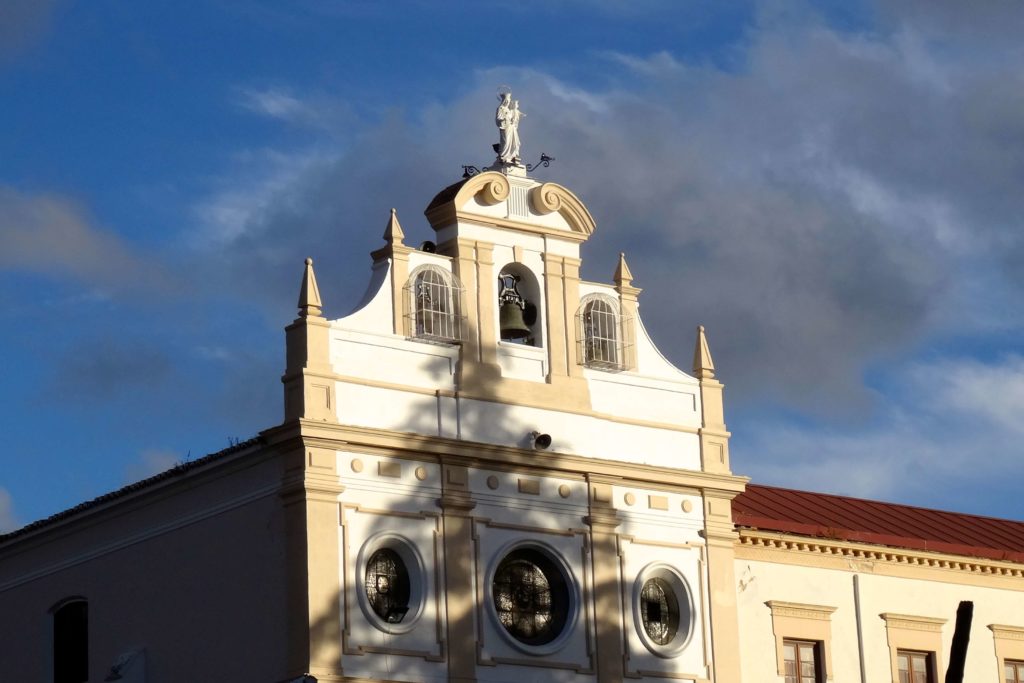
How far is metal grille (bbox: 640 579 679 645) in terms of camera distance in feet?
122

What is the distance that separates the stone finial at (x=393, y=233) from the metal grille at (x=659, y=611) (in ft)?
23.5

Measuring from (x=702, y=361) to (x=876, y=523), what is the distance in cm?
622

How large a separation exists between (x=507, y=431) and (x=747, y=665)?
6346 millimetres

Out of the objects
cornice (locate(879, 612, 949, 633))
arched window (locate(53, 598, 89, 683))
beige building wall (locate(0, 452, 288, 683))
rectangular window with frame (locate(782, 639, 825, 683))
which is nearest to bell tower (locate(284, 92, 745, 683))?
beige building wall (locate(0, 452, 288, 683))

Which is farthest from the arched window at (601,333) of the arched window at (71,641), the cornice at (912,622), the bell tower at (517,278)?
the arched window at (71,641)

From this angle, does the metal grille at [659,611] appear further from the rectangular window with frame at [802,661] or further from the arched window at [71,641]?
the arched window at [71,641]

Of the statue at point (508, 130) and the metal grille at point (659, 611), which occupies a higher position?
the statue at point (508, 130)

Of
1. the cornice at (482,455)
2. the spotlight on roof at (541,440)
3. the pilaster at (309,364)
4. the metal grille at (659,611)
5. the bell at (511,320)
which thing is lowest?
the metal grille at (659,611)

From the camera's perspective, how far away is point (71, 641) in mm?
38094

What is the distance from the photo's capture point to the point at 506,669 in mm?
35125

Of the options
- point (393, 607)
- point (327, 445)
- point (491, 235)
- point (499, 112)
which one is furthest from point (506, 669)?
point (499, 112)

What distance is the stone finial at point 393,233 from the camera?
35.7 meters

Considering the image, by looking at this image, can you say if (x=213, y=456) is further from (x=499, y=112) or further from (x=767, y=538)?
(x=767, y=538)

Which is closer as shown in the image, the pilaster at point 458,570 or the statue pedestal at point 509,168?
the pilaster at point 458,570
